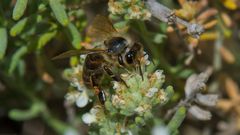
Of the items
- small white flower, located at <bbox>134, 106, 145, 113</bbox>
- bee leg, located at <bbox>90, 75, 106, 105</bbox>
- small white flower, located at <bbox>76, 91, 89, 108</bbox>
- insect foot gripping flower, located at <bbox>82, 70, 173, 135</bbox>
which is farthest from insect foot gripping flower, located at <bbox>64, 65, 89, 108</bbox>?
small white flower, located at <bbox>134, 106, 145, 113</bbox>

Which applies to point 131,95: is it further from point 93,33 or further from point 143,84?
point 93,33

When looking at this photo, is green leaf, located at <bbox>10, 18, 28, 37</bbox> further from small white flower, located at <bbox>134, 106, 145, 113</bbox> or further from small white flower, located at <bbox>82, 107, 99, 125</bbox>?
small white flower, located at <bbox>134, 106, 145, 113</bbox>

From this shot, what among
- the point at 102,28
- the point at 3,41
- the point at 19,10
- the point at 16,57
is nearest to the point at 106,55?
the point at 102,28

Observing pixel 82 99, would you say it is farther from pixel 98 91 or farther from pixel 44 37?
pixel 44 37

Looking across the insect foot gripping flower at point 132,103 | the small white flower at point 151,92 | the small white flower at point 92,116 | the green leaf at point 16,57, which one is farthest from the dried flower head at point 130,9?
the green leaf at point 16,57

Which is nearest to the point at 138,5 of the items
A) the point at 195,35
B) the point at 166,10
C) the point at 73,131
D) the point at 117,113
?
the point at 166,10

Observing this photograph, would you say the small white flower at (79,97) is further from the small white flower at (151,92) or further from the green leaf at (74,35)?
the small white flower at (151,92)
